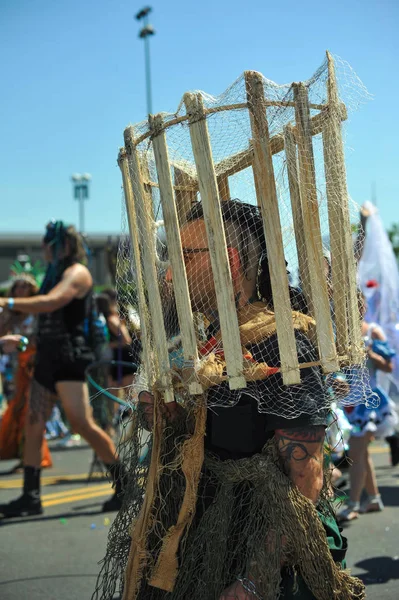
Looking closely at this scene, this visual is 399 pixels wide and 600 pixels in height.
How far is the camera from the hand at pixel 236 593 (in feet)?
7.37

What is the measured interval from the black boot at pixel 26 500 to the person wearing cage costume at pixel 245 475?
355 centimetres

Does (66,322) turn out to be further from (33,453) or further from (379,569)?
(379,569)

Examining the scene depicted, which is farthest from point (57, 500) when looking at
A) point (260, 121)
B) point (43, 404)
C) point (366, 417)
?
point (260, 121)

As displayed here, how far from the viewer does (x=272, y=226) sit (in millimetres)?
2213

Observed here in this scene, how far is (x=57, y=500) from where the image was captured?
22.6 ft

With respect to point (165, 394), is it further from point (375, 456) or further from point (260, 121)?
point (375, 456)

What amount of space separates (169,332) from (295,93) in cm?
83

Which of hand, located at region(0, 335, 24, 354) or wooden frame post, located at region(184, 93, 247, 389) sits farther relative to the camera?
hand, located at region(0, 335, 24, 354)

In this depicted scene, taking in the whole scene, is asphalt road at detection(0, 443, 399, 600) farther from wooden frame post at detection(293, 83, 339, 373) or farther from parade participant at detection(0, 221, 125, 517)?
wooden frame post at detection(293, 83, 339, 373)

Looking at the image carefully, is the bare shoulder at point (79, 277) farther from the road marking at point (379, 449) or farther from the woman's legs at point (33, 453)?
the road marking at point (379, 449)

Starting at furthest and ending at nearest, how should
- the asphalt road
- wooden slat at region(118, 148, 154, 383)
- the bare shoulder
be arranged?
1. the bare shoulder
2. the asphalt road
3. wooden slat at region(118, 148, 154, 383)

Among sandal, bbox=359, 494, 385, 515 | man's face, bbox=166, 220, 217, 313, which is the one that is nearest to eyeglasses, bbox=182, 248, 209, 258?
man's face, bbox=166, 220, 217, 313

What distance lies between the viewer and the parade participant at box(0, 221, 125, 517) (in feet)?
19.8

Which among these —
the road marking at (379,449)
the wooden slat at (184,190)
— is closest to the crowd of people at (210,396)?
the wooden slat at (184,190)
